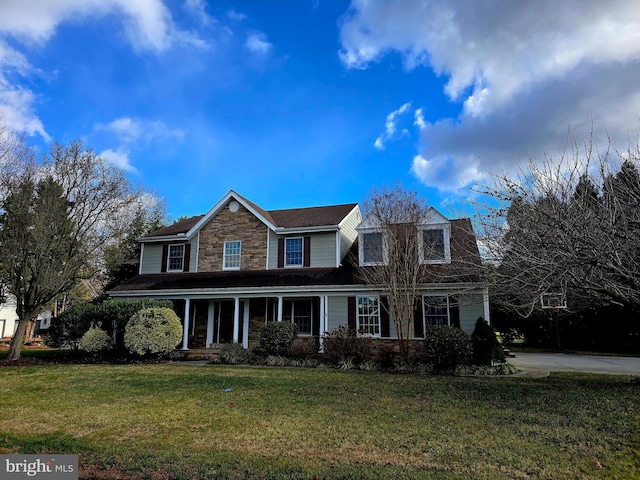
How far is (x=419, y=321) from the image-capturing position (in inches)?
594

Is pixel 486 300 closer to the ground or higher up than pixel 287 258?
closer to the ground

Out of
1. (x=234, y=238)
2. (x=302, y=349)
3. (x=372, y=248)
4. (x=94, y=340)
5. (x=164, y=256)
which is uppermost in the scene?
(x=234, y=238)

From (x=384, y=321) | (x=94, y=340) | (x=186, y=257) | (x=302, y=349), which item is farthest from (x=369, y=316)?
(x=94, y=340)

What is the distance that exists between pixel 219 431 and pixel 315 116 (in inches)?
466

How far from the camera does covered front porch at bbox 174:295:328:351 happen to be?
683 inches

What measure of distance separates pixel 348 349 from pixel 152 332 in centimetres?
733

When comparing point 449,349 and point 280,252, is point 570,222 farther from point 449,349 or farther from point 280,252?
point 280,252

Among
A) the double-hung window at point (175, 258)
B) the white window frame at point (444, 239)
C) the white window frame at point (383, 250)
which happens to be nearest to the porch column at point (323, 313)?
the white window frame at point (383, 250)

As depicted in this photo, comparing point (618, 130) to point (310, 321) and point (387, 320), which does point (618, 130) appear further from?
point (310, 321)

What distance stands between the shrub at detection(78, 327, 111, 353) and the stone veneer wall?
17.8 ft

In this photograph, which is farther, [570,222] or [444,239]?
[444,239]

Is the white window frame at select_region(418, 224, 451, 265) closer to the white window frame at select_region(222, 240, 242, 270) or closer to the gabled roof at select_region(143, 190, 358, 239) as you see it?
the gabled roof at select_region(143, 190, 358, 239)

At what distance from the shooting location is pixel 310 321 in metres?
17.5

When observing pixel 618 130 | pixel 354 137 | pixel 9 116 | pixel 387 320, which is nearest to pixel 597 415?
pixel 618 130
